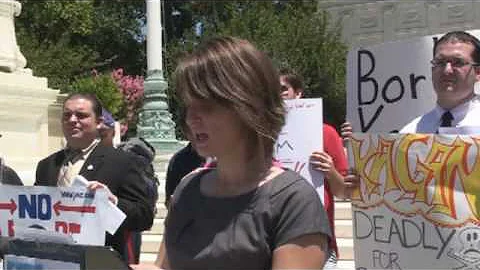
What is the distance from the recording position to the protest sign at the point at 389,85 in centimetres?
395

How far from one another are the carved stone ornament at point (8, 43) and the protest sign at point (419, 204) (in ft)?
37.9

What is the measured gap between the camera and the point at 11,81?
45.4ft

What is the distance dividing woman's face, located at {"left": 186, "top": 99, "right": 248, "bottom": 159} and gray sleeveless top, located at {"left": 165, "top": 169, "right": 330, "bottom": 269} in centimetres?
12

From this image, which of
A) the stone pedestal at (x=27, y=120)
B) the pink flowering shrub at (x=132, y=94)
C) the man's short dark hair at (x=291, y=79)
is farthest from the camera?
the pink flowering shrub at (x=132, y=94)

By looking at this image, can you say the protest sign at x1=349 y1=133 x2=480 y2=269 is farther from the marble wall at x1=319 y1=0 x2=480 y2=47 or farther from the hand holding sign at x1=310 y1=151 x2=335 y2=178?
the marble wall at x1=319 y1=0 x2=480 y2=47

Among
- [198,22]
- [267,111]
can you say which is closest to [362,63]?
[267,111]

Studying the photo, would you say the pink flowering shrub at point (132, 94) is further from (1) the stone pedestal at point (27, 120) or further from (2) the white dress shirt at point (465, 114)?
(2) the white dress shirt at point (465, 114)

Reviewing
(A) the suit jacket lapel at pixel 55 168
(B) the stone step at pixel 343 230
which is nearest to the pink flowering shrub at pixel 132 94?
(B) the stone step at pixel 343 230

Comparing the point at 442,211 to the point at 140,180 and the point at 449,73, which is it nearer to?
the point at 449,73

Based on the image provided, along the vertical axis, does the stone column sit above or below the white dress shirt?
below

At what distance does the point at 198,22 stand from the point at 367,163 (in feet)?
124

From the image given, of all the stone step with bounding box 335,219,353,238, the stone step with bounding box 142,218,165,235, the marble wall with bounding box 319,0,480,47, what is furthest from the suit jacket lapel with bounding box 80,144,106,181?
the marble wall with bounding box 319,0,480,47

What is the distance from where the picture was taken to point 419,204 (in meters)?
2.92

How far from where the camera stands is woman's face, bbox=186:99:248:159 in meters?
2.14
